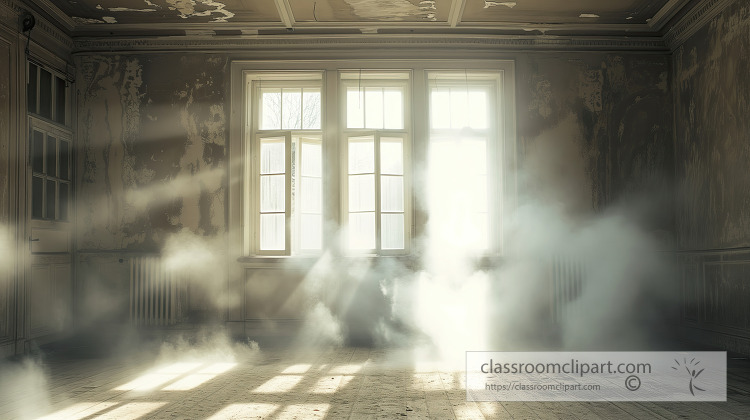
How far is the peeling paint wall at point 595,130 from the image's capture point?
22.4 feet

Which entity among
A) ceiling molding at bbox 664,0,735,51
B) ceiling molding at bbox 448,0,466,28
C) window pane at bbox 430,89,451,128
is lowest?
window pane at bbox 430,89,451,128

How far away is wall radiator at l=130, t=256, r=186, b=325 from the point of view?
673 centimetres

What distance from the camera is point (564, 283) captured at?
6.73m

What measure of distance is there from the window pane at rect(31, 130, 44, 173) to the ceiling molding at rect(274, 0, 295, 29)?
2.66 metres

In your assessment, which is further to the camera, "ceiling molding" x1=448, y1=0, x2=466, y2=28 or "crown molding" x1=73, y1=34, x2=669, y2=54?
"crown molding" x1=73, y1=34, x2=669, y2=54

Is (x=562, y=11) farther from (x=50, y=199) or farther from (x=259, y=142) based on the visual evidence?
(x=50, y=199)

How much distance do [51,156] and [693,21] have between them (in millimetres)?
6578

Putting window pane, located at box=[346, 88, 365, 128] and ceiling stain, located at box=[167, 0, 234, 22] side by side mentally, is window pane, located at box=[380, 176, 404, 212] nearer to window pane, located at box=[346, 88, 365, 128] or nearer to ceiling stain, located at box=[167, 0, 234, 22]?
window pane, located at box=[346, 88, 365, 128]

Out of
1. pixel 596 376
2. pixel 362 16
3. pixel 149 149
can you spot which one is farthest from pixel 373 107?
pixel 596 376

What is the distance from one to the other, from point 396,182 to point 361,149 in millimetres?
537

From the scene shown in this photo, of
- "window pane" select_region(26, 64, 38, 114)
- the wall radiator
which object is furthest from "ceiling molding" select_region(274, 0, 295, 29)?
the wall radiator

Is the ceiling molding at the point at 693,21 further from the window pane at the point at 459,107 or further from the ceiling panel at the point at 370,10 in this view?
the ceiling panel at the point at 370,10

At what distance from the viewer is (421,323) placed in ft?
22.0

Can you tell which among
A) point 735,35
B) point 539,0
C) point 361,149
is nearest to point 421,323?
point 361,149
